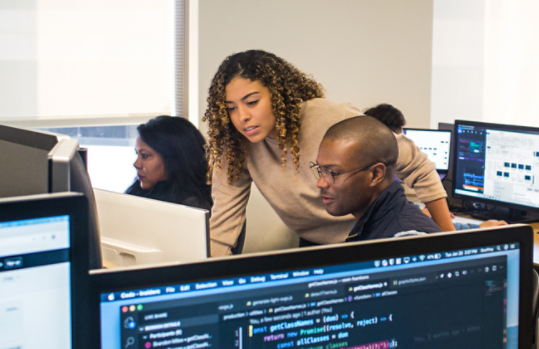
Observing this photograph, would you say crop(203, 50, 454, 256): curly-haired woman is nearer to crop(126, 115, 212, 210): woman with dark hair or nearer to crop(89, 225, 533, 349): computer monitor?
crop(126, 115, 212, 210): woman with dark hair

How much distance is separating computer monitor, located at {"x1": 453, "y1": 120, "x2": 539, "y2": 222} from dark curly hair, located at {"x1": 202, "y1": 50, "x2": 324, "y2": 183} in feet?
4.41

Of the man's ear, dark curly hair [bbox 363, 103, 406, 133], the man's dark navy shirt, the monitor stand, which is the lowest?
the monitor stand

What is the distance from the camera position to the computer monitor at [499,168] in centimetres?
265

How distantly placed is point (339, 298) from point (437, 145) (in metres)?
3.02

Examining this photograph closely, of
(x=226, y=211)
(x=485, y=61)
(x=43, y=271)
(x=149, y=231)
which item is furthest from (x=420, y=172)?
(x=485, y=61)

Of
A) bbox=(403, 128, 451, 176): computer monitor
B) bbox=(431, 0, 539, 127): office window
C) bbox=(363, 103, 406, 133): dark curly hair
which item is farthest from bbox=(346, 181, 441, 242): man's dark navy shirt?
bbox=(431, 0, 539, 127): office window

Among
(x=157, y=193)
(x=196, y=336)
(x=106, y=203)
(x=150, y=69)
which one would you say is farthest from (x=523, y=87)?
(x=196, y=336)

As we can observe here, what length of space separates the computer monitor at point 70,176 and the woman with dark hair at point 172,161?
1392 millimetres

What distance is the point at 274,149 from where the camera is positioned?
195 centimetres

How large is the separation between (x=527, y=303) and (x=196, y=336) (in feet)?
1.62

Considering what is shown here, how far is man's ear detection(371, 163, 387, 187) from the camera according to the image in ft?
4.61

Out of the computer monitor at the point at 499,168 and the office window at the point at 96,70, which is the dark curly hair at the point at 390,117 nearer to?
the computer monitor at the point at 499,168

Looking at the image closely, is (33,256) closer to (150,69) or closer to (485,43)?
(150,69)

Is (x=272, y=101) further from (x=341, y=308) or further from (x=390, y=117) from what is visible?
(x=390, y=117)
